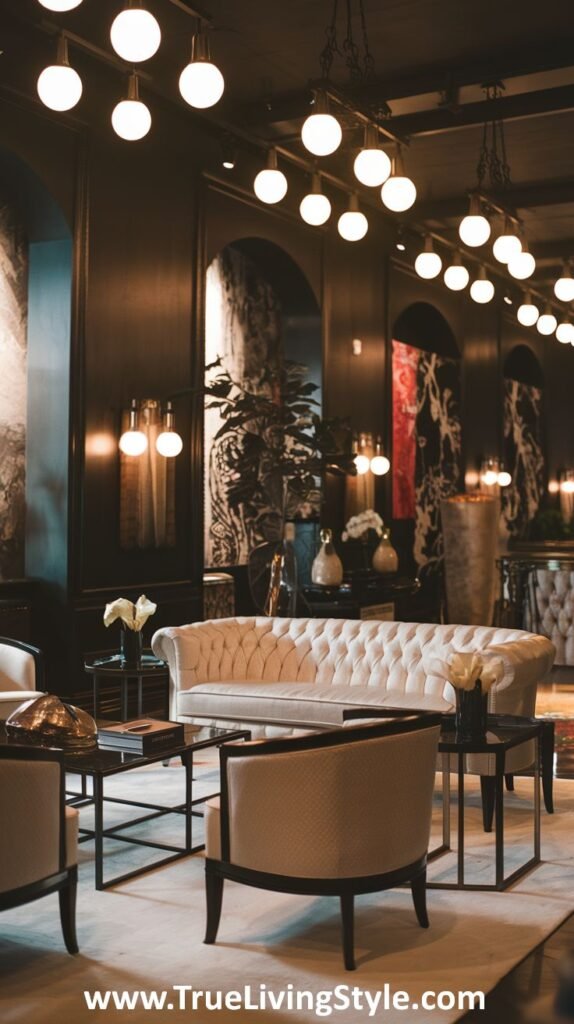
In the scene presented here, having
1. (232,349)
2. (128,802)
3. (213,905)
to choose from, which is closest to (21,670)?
(128,802)

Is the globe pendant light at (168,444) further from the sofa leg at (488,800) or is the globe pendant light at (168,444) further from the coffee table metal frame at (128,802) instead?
the sofa leg at (488,800)

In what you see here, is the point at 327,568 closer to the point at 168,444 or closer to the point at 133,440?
the point at 168,444

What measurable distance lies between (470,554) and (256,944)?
8.79m

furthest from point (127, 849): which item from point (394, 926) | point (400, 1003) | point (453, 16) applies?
point (453, 16)

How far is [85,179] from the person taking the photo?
290 inches

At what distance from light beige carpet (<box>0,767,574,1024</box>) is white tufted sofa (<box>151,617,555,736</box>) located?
1.26m

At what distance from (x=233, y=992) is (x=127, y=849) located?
1.60 metres

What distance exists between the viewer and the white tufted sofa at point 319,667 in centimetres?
562

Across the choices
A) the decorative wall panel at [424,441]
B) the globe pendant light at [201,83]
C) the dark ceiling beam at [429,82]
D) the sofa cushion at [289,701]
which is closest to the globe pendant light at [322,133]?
the globe pendant light at [201,83]

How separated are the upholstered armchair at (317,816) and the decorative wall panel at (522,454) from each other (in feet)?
39.2

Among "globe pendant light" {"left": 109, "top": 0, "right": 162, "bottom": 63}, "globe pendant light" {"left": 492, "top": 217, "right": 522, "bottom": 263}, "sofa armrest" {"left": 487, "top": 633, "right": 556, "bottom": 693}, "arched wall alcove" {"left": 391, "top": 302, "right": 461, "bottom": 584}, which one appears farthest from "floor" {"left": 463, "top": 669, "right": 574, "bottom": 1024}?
"arched wall alcove" {"left": 391, "top": 302, "right": 461, "bottom": 584}

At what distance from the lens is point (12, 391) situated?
744cm

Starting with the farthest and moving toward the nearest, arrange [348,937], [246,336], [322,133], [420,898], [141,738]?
[246,336], [322,133], [141,738], [420,898], [348,937]

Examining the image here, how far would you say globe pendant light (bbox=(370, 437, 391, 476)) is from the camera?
36.1ft
